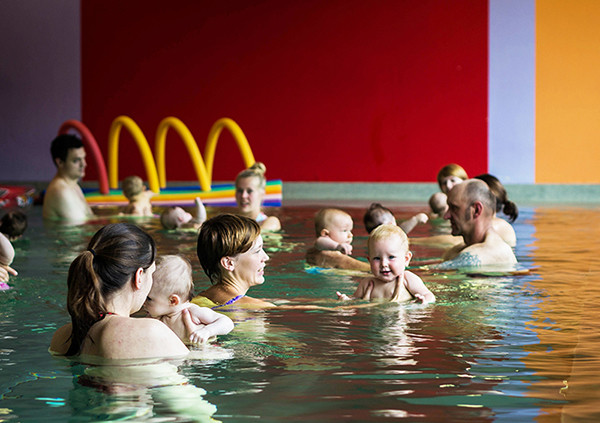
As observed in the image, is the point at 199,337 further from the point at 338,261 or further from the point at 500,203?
the point at 500,203

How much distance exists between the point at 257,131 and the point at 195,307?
12769 mm

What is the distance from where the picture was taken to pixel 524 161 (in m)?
15.7

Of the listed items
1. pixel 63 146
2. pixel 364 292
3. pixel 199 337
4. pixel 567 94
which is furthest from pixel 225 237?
pixel 567 94

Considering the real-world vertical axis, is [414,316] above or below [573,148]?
below

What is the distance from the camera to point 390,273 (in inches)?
195

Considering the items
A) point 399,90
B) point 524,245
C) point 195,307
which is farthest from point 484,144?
point 195,307

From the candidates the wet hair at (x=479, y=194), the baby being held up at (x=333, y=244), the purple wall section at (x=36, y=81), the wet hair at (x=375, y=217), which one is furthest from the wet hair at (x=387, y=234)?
the purple wall section at (x=36, y=81)

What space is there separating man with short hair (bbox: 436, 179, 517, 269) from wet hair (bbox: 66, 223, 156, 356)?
3579 mm

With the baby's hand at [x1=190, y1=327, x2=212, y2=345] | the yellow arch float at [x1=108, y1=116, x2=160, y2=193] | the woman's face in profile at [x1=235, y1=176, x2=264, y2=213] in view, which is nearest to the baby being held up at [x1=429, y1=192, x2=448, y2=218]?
the woman's face in profile at [x1=235, y1=176, x2=264, y2=213]

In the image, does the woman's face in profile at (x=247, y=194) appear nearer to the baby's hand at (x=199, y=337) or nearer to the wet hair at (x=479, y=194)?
the wet hair at (x=479, y=194)

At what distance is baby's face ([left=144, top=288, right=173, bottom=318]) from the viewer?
388cm

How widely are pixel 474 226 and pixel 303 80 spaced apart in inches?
402

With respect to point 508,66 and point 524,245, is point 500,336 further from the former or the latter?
point 508,66

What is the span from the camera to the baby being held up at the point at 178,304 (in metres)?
3.86
